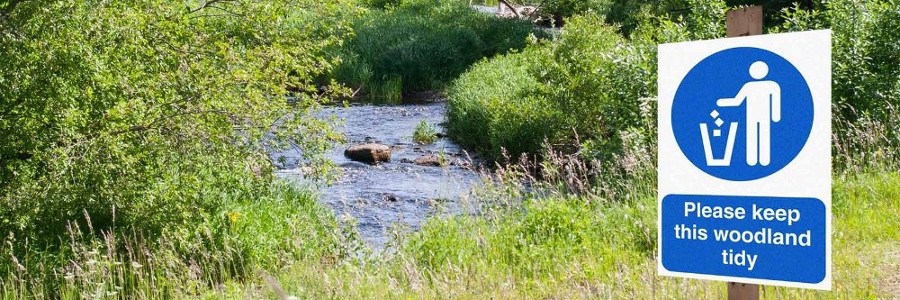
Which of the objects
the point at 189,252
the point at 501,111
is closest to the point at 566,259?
the point at 189,252

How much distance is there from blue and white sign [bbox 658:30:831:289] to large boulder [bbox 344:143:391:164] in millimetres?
13392

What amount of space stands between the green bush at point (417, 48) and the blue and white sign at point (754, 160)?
916 inches

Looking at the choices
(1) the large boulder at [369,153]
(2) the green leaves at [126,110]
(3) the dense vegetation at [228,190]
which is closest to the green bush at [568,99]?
(3) the dense vegetation at [228,190]

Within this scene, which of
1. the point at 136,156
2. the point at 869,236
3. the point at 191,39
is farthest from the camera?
the point at 191,39

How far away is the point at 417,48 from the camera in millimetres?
28078

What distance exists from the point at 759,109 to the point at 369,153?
13746mm

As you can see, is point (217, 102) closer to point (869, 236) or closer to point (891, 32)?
point (869, 236)

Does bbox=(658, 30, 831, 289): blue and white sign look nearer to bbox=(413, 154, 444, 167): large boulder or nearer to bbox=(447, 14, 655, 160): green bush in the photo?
bbox=(447, 14, 655, 160): green bush

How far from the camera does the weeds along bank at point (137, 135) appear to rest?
6980mm

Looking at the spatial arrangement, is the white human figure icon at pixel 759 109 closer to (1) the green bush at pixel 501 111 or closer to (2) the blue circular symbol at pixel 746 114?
(2) the blue circular symbol at pixel 746 114

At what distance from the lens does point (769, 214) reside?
8.94 feet

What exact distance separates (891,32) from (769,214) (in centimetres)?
865

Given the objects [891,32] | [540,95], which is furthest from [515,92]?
[891,32]

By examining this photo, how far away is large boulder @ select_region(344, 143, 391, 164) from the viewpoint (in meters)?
16.2
